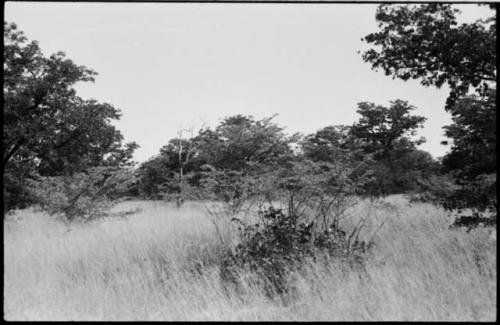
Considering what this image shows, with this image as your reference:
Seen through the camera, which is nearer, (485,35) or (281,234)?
(485,35)

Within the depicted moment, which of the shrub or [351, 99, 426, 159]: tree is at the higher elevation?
[351, 99, 426, 159]: tree

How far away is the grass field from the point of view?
12.5 feet

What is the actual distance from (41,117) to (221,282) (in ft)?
19.9

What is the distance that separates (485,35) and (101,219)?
438 inches

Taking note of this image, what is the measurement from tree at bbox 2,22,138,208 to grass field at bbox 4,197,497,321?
6.06 ft

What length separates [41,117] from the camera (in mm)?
8102

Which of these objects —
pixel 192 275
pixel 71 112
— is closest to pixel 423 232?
pixel 192 275

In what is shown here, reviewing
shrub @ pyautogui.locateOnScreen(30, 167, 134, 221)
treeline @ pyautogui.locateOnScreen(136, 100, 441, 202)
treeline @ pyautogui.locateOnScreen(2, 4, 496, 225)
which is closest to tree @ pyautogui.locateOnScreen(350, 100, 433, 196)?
treeline @ pyautogui.locateOnScreen(136, 100, 441, 202)

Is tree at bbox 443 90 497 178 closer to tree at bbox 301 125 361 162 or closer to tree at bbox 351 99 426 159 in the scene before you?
tree at bbox 301 125 361 162

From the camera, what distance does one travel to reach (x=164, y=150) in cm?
3250

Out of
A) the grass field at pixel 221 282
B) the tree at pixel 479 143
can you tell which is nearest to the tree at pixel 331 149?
the grass field at pixel 221 282

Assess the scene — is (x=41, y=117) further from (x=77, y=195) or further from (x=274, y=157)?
(x=274, y=157)

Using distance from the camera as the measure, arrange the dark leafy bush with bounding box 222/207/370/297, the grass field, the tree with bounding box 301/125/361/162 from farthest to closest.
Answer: the tree with bounding box 301/125/361/162 → the dark leafy bush with bounding box 222/207/370/297 → the grass field

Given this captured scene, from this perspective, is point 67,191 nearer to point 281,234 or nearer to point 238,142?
point 238,142
